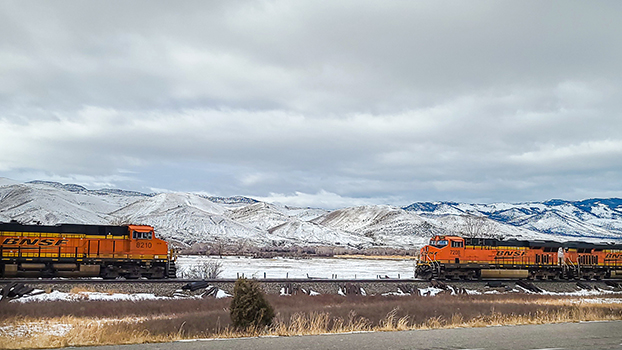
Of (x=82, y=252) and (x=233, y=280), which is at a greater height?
(x=82, y=252)

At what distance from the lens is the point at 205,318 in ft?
61.0

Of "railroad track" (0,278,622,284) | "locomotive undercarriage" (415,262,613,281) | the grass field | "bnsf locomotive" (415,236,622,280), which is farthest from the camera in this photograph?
"bnsf locomotive" (415,236,622,280)

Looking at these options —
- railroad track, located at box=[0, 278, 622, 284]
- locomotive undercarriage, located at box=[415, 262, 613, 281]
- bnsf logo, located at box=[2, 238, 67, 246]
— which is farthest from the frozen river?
bnsf logo, located at box=[2, 238, 67, 246]

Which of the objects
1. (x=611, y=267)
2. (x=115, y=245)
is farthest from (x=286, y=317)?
(x=611, y=267)

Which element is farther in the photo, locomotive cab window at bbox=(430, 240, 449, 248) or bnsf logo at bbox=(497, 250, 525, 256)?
bnsf logo at bbox=(497, 250, 525, 256)

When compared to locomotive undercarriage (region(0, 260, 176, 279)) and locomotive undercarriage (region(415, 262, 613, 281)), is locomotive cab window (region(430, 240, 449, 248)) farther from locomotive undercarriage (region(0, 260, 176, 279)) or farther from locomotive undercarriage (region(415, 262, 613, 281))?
locomotive undercarriage (region(0, 260, 176, 279))

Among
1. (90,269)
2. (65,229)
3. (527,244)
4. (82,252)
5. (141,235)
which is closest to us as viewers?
(90,269)

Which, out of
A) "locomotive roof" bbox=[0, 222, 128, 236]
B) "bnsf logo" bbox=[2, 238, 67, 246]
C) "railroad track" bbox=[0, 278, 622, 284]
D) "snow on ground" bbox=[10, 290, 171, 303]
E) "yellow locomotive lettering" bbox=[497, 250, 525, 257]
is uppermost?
"locomotive roof" bbox=[0, 222, 128, 236]

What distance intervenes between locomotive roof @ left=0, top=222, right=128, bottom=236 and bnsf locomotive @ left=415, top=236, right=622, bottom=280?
23587 millimetres

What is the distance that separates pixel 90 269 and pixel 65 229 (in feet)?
10.9

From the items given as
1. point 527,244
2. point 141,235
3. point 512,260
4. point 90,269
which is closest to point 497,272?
point 512,260

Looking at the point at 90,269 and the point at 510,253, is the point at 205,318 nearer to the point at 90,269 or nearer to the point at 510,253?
the point at 90,269

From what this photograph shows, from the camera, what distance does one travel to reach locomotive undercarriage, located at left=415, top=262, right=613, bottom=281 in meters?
39.5

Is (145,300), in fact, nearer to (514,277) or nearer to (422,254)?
(422,254)
